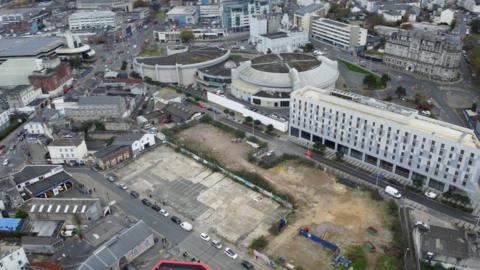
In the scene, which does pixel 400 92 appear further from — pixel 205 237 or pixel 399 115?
pixel 205 237

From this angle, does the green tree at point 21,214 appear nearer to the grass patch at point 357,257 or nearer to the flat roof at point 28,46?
the grass patch at point 357,257

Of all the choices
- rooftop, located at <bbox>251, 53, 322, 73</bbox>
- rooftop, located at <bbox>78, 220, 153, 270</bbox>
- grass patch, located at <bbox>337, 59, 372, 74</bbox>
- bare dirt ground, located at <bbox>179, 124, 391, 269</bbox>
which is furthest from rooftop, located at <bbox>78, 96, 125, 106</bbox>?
grass patch, located at <bbox>337, 59, 372, 74</bbox>

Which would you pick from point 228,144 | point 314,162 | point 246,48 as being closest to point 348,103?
point 314,162

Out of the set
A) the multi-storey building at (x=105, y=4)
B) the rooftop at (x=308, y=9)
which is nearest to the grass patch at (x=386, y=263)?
the rooftop at (x=308, y=9)

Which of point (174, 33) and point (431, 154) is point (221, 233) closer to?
point (431, 154)

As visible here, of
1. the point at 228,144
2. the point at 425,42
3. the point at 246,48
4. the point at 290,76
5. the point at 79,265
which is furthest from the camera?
the point at 246,48

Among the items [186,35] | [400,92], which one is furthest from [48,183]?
[186,35]
